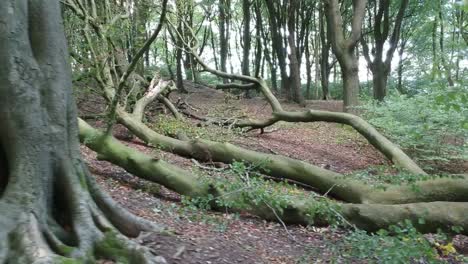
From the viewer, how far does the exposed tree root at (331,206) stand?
5234mm

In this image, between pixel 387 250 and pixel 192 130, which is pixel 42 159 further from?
pixel 192 130

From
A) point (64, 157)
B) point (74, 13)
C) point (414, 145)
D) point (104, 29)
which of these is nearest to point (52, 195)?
point (64, 157)

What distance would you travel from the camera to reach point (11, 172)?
3342mm

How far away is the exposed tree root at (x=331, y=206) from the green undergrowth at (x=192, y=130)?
116 inches

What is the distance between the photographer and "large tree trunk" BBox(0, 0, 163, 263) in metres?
3.16

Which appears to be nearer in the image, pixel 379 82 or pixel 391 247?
pixel 391 247

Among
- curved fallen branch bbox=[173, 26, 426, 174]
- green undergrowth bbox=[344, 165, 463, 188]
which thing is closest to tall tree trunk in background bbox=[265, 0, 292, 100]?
curved fallen branch bbox=[173, 26, 426, 174]

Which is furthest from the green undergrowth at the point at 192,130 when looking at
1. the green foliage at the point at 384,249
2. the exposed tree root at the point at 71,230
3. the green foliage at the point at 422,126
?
the exposed tree root at the point at 71,230

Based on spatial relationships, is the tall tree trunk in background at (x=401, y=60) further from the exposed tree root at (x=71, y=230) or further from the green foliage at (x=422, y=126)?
the exposed tree root at (x=71, y=230)

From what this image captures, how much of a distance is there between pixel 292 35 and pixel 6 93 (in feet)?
48.8

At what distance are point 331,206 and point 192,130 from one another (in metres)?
5.11

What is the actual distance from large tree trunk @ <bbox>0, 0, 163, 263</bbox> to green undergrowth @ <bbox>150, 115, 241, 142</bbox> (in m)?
5.54

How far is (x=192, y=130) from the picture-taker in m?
9.84

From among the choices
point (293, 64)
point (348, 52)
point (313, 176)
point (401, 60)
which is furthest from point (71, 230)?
point (401, 60)
